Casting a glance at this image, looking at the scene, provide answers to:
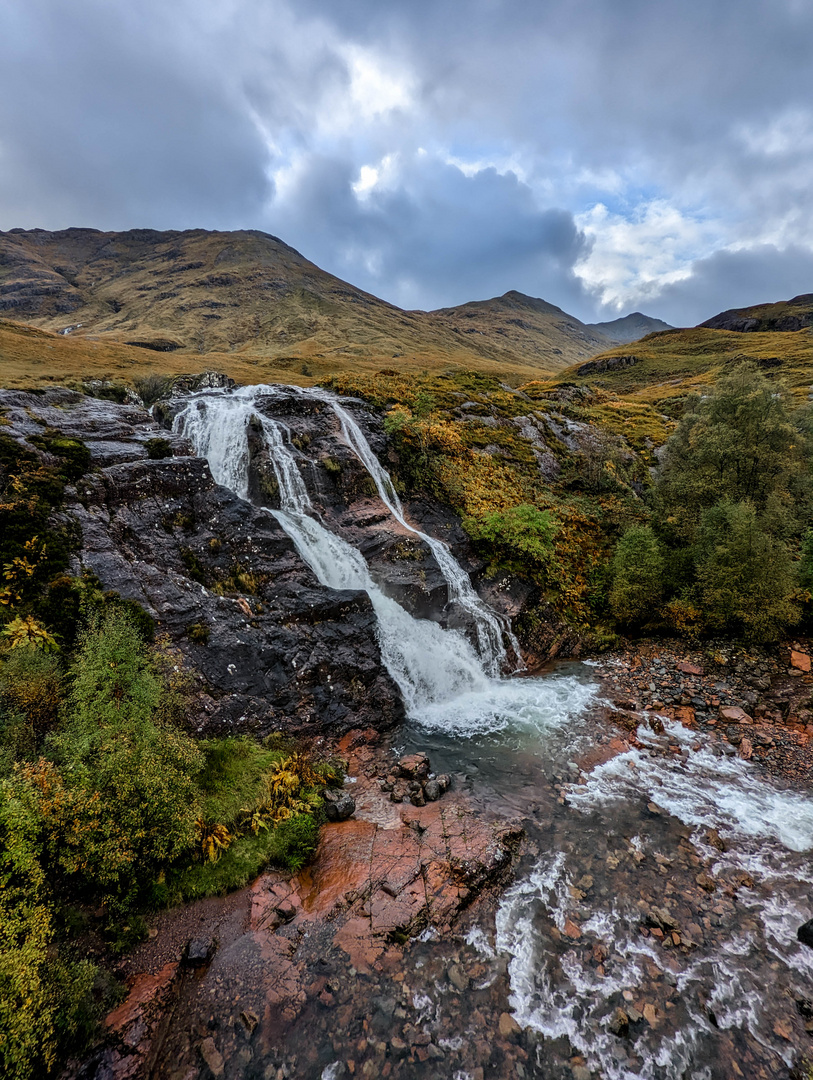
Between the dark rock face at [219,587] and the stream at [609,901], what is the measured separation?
1.95 meters

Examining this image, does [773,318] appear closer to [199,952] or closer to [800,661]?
[800,661]

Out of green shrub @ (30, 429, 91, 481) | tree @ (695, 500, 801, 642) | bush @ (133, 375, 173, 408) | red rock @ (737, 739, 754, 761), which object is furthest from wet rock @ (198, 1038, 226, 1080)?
bush @ (133, 375, 173, 408)

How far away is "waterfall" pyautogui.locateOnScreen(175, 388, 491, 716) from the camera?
54.6 ft

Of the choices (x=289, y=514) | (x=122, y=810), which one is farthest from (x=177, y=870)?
(x=289, y=514)

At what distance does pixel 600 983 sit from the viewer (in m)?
7.64

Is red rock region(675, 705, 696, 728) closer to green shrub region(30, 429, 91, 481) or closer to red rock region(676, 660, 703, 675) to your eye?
red rock region(676, 660, 703, 675)

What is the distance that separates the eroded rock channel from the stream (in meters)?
0.05

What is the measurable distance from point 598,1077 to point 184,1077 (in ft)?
21.1

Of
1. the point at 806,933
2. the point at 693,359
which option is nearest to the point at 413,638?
the point at 806,933

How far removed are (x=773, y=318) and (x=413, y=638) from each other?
517 ft

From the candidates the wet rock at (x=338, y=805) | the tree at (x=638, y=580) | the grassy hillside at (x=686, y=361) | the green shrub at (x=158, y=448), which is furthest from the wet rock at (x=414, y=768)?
the grassy hillside at (x=686, y=361)

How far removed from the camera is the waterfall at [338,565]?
54.6ft

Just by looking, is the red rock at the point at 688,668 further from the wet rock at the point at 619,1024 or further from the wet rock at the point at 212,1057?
the wet rock at the point at 212,1057

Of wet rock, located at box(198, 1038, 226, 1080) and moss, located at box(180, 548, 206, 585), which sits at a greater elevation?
moss, located at box(180, 548, 206, 585)
